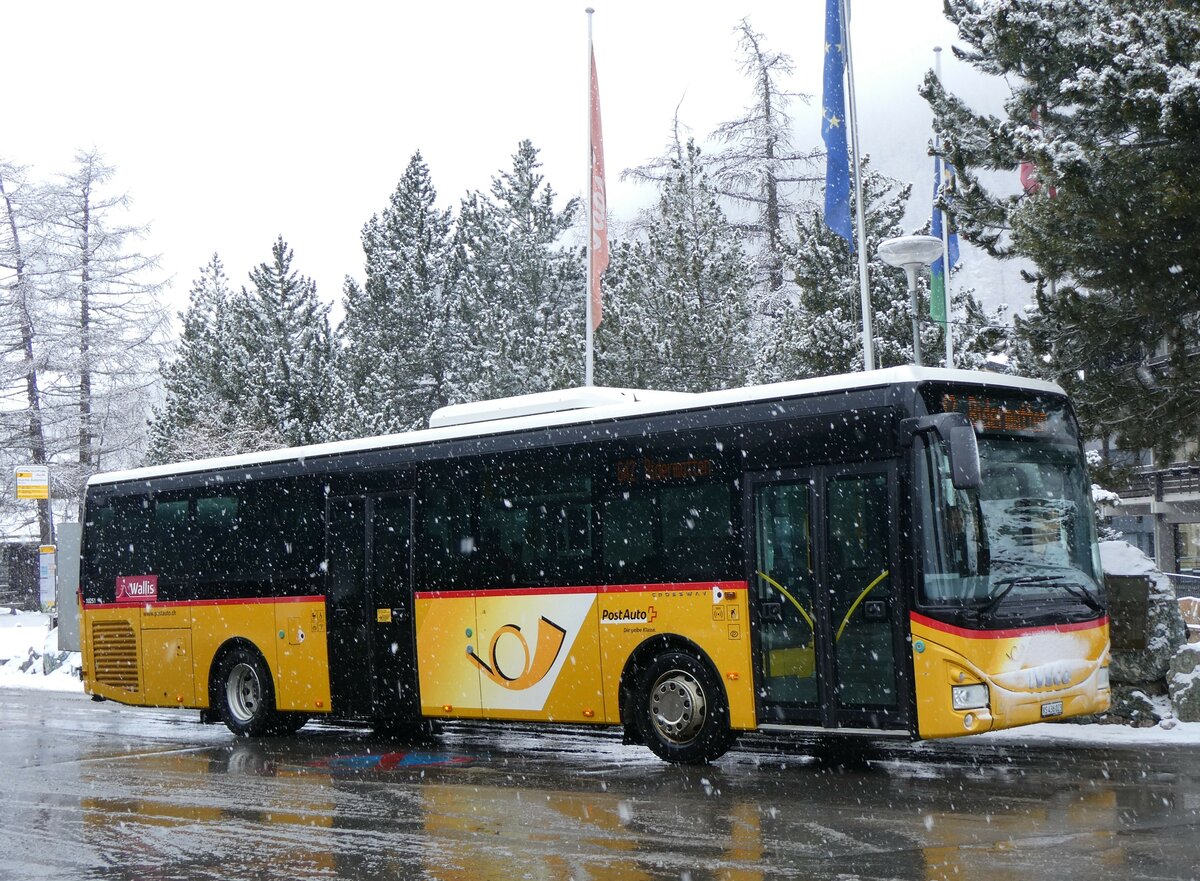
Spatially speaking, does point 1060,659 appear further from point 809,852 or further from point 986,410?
point 809,852

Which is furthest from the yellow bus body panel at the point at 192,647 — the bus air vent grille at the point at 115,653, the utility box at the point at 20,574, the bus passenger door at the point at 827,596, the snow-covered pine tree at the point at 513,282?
the utility box at the point at 20,574

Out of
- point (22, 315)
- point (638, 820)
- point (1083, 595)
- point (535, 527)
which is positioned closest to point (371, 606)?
point (535, 527)

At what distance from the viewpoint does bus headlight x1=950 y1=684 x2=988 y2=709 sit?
389 inches

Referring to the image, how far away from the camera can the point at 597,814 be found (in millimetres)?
9156

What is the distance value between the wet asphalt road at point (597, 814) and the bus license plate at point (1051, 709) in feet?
1.58

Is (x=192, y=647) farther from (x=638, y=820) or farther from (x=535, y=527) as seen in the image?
(x=638, y=820)

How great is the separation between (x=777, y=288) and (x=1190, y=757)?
36657 mm

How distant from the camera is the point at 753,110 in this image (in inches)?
1948

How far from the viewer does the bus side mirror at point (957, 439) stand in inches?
382

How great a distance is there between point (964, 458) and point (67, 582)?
1922 cm

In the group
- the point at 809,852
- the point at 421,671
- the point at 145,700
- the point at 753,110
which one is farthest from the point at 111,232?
the point at 809,852

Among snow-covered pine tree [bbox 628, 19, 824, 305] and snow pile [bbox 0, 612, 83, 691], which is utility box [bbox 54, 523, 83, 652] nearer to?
snow pile [bbox 0, 612, 83, 691]

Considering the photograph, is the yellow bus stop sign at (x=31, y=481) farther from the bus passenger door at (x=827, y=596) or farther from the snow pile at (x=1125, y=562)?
the snow pile at (x=1125, y=562)

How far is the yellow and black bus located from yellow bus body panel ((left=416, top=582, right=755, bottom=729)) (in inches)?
1.0
